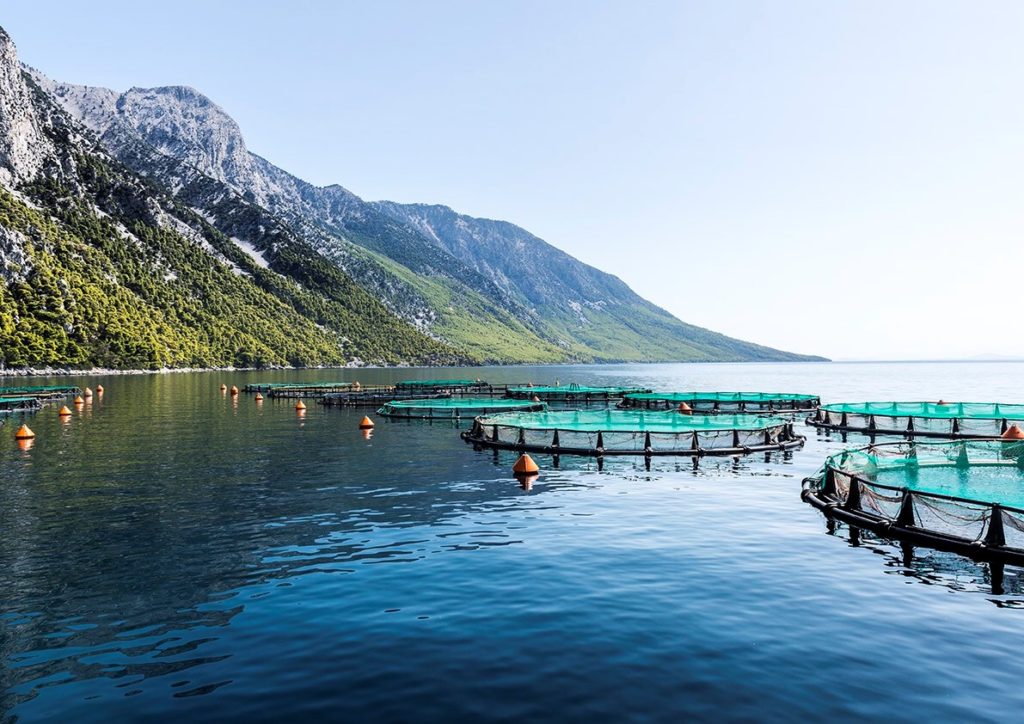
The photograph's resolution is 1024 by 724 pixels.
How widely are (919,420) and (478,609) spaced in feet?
215

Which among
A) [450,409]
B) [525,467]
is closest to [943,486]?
[525,467]

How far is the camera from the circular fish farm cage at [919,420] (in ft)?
200

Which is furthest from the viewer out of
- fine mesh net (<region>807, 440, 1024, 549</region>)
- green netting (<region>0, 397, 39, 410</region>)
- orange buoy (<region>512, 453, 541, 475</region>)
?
green netting (<region>0, 397, 39, 410</region>)

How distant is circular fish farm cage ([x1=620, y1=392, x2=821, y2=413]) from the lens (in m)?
90.8

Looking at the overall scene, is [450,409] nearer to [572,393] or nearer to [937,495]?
[572,393]

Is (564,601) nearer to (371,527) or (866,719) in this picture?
(866,719)

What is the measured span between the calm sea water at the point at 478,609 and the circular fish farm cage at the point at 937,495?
1.03 meters

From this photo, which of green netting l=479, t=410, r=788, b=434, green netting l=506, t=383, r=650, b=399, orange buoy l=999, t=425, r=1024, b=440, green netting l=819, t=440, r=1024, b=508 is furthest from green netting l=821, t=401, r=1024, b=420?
green netting l=506, t=383, r=650, b=399

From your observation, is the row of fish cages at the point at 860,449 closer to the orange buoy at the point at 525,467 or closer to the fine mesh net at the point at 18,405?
the orange buoy at the point at 525,467

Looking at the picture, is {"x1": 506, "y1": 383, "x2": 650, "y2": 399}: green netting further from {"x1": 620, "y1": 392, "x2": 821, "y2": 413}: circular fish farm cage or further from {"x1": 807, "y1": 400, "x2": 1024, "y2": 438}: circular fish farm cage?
{"x1": 807, "y1": 400, "x2": 1024, "y2": 438}: circular fish farm cage

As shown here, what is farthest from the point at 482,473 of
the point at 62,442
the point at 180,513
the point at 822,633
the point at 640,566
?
the point at 62,442

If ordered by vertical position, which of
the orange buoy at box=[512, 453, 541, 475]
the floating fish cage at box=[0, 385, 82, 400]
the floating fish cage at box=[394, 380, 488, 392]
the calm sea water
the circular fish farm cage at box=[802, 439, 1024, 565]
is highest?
the floating fish cage at box=[394, 380, 488, 392]

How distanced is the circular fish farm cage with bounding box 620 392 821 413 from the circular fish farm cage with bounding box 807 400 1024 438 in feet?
47.2

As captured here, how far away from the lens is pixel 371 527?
2809cm
